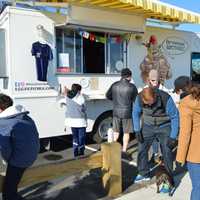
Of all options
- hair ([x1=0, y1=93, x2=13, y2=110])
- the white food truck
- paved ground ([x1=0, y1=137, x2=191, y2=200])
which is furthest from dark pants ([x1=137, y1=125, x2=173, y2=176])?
the white food truck

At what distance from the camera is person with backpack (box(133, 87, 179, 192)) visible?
5223 mm

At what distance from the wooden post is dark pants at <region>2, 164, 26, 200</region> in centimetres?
134

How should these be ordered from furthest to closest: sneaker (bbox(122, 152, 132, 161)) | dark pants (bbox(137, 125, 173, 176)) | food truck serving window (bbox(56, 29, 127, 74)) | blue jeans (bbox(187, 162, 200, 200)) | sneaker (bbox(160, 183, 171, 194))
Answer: food truck serving window (bbox(56, 29, 127, 74)) < sneaker (bbox(122, 152, 132, 161)) < dark pants (bbox(137, 125, 173, 176)) < sneaker (bbox(160, 183, 171, 194)) < blue jeans (bbox(187, 162, 200, 200))

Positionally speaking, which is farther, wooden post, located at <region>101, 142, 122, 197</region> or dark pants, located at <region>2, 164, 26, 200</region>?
wooden post, located at <region>101, 142, 122, 197</region>

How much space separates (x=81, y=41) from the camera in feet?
27.1

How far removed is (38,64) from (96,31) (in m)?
1.70

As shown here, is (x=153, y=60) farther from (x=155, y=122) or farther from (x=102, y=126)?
(x=155, y=122)

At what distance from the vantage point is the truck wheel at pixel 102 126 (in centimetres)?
852

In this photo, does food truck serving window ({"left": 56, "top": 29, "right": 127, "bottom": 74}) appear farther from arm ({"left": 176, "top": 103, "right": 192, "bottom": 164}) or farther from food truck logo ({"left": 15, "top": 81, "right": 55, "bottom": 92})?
arm ({"left": 176, "top": 103, "right": 192, "bottom": 164})

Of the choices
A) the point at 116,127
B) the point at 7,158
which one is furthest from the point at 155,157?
the point at 7,158

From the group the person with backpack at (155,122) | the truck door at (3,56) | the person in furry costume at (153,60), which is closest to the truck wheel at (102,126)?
Answer: the person in furry costume at (153,60)

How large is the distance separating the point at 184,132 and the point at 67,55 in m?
4.69

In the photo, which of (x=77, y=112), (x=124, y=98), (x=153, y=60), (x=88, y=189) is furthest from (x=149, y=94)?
(x=153, y=60)

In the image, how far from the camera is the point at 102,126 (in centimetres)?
867
